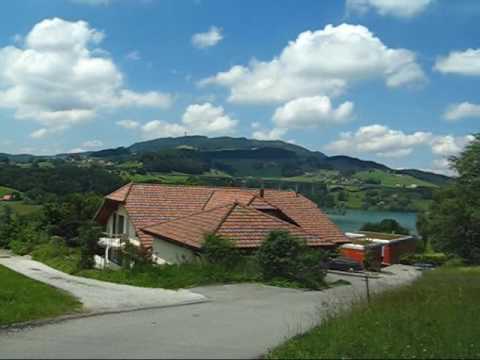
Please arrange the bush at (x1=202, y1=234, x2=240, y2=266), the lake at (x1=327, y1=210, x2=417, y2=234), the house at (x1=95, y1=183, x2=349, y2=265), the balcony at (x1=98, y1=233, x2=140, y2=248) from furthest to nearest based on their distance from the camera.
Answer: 1. the lake at (x1=327, y1=210, x2=417, y2=234)
2. the balcony at (x1=98, y1=233, x2=140, y2=248)
3. the house at (x1=95, y1=183, x2=349, y2=265)
4. the bush at (x1=202, y1=234, x2=240, y2=266)

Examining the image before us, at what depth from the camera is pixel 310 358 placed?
22.9ft

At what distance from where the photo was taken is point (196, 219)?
23656 millimetres

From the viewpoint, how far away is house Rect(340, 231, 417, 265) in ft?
167

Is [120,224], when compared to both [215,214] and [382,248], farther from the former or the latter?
[382,248]

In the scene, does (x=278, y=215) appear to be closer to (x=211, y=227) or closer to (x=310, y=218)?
(x=310, y=218)

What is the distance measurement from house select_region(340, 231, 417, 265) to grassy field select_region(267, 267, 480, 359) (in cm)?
3868

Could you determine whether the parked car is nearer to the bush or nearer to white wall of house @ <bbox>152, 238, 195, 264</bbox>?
white wall of house @ <bbox>152, 238, 195, 264</bbox>

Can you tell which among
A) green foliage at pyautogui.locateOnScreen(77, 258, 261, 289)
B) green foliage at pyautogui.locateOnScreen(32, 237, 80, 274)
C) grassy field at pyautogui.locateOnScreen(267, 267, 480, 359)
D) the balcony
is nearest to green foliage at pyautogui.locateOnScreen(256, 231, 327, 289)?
green foliage at pyautogui.locateOnScreen(77, 258, 261, 289)

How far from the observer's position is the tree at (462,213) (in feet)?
143

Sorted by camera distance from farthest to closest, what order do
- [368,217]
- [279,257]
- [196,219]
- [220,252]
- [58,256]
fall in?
[368,217] → [58,256] → [196,219] → [220,252] → [279,257]

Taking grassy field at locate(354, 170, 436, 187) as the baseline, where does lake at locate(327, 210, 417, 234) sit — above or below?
below

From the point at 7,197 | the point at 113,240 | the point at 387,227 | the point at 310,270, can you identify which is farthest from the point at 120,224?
the point at 387,227

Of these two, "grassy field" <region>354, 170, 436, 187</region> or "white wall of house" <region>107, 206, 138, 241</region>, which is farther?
"grassy field" <region>354, 170, 436, 187</region>

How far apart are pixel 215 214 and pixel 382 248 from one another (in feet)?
136
